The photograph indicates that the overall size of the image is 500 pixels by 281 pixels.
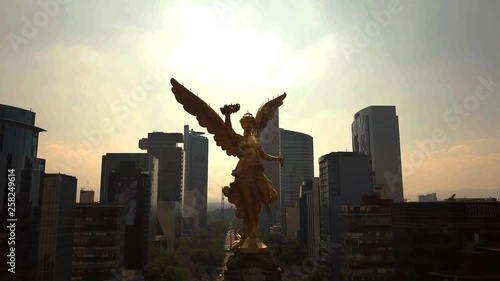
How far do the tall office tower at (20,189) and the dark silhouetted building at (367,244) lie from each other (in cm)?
3475

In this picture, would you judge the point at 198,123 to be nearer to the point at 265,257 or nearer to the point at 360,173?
the point at 265,257

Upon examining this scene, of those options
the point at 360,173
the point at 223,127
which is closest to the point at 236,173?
the point at 223,127

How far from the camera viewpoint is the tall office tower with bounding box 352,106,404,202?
107 metres

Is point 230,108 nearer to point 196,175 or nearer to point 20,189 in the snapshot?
point 20,189

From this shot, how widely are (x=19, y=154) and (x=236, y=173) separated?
29.5m

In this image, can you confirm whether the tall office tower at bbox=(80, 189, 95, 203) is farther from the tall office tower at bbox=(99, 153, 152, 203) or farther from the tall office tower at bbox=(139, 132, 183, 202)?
the tall office tower at bbox=(139, 132, 183, 202)

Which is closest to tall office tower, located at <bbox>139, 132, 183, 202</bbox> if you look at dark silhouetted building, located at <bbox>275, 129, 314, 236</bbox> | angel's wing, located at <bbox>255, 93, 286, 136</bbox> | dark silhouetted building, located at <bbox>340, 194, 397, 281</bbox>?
dark silhouetted building, located at <bbox>275, 129, 314, 236</bbox>

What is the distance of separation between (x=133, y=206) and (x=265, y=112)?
56.7m

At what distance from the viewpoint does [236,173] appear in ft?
34.7

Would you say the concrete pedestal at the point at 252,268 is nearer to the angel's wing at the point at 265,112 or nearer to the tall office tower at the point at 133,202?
the angel's wing at the point at 265,112

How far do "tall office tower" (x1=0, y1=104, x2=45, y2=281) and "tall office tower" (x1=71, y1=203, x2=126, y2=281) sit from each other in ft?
42.0

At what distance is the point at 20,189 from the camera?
104 ft

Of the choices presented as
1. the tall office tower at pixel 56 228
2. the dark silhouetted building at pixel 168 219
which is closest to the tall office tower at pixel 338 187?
the tall office tower at pixel 56 228

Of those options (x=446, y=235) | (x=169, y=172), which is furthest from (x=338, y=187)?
(x=169, y=172)
